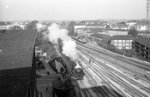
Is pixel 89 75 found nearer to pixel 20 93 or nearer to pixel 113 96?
pixel 113 96

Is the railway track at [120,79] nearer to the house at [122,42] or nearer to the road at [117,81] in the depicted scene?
the road at [117,81]

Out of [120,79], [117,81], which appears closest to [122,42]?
[120,79]

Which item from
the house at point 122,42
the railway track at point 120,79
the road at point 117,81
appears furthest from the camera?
the house at point 122,42

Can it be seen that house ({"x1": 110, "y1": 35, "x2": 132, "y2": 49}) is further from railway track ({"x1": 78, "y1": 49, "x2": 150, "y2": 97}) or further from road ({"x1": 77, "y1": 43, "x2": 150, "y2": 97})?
railway track ({"x1": 78, "y1": 49, "x2": 150, "y2": 97})

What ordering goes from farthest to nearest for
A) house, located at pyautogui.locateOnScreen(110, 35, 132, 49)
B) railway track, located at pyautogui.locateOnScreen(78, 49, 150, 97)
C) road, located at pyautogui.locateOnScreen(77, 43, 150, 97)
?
house, located at pyautogui.locateOnScreen(110, 35, 132, 49), road, located at pyautogui.locateOnScreen(77, 43, 150, 97), railway track, located at pyautogui.locateOnScreen(78, 49, 150, 97)

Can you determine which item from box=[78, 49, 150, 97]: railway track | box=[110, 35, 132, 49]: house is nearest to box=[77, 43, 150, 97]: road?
box=[78, 49, 150, 97]: railway track

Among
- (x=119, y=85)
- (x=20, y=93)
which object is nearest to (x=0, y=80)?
(x=20, y=93)

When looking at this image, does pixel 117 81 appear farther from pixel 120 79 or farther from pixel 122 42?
pixel 122 42

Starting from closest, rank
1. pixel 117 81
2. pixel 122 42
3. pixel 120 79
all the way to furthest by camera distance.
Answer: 1. pixel 117 81
2. pixel 120 79
3. pixel 122 42

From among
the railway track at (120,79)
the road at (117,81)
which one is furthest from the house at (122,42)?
the railway track at (120,79)

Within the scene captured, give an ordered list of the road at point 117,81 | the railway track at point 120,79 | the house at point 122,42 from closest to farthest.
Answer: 1. the railway track at point 120,79
2. the road at point 117,81
3. the house at point 122,42

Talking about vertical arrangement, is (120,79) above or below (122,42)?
below

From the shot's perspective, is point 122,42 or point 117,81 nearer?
point 117,81

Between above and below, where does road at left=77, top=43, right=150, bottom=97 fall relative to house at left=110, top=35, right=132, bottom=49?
below
